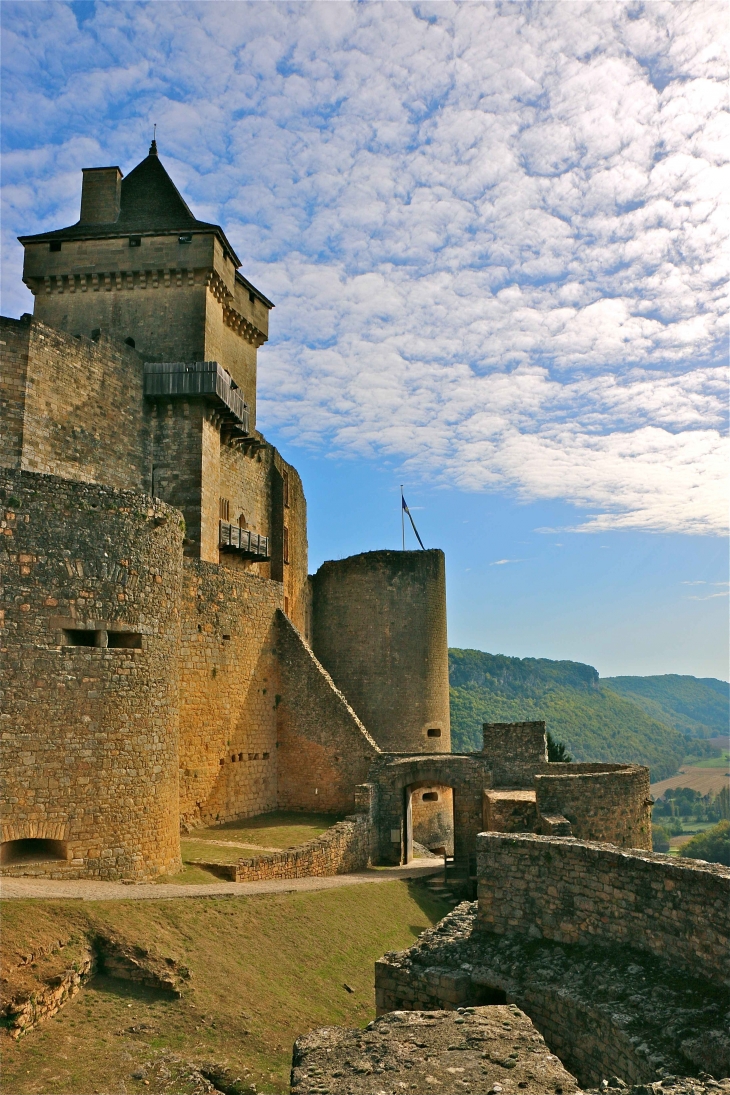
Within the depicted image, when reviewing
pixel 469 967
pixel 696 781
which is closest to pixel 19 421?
pixel 469 967

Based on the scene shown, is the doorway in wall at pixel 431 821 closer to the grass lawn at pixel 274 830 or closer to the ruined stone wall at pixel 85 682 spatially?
the grass lawn at pixel 274 830

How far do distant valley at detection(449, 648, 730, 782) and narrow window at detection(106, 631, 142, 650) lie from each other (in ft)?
247

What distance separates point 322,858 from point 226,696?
193 inches

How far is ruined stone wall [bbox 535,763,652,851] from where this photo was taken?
18.1m

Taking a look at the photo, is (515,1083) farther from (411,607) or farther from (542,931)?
(411,607)

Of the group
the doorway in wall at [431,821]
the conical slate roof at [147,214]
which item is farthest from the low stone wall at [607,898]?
the conical slate roof at [147,214]

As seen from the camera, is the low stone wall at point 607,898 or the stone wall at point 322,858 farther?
the stone wall at point 322,858

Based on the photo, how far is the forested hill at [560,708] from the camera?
10819 centimetres

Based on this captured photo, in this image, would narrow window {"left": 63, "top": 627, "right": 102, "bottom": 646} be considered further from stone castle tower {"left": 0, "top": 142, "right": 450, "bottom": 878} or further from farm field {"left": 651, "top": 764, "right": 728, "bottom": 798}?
farm field {"left": 651, "top": 764, "right": 728, "bottom": 798}

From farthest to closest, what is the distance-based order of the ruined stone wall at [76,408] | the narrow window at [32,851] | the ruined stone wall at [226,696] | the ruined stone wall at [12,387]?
1. the ruined stone wall at [76,408]
2. the ruined stone wall at [12,387]
3. the ruined stone wall at [226,696]
4. the narrow window at [32,851]

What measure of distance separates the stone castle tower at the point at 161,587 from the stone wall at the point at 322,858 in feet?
5.78

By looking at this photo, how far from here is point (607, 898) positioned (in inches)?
322

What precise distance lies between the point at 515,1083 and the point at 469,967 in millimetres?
3066

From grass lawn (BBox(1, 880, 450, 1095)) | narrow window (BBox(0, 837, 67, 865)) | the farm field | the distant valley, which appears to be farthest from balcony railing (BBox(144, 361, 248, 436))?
the farm field
